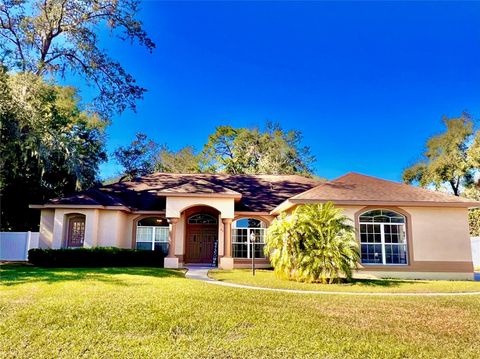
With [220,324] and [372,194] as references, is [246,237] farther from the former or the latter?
[220,324]

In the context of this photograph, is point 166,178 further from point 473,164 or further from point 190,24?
point 473,164

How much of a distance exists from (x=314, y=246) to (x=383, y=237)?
5.16 metres

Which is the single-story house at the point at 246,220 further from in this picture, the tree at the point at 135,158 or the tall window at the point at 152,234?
the tree at the point at 135,158

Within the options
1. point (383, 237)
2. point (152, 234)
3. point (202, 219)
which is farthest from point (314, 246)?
point (152, 234)

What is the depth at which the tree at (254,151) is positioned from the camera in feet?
127

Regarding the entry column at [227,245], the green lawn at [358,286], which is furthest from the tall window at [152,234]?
the green lawn at [358,286]

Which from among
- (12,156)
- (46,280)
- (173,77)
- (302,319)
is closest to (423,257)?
(302,319)

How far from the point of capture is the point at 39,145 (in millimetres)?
19266

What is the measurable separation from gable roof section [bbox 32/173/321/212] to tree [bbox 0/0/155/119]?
5164 millimetres

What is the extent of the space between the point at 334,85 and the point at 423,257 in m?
15.8

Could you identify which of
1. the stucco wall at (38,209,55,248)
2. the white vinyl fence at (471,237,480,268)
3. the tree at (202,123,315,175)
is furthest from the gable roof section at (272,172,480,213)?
the tree at (202,123,315,175)

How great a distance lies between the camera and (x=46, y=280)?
1066cm

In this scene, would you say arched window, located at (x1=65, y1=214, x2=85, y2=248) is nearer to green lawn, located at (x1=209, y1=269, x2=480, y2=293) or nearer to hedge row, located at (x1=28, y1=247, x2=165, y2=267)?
hedge row, located at (x1=28, y1=247, x2=165, y2=267)

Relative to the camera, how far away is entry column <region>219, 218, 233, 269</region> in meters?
17.7
